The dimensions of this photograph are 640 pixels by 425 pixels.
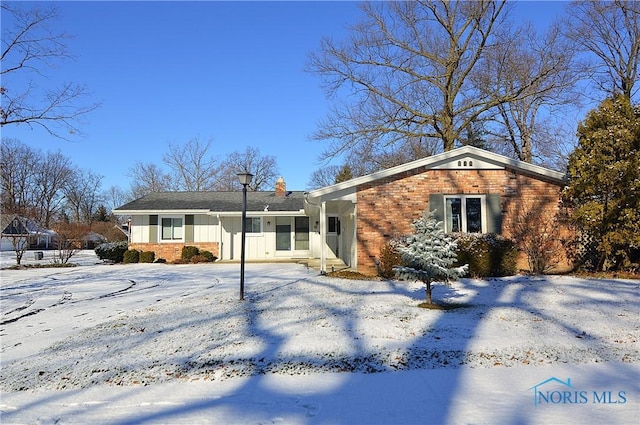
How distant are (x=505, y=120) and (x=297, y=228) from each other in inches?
617

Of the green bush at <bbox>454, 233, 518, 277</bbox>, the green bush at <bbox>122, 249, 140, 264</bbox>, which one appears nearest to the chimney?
the green bush at <bbox>122, 249, 140, 264</bbox>

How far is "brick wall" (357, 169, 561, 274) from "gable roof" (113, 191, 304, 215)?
7.87 metres

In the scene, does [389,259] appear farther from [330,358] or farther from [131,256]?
[131,256]

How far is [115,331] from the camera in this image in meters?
6.60

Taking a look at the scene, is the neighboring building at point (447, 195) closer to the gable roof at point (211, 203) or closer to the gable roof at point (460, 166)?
the gable roof at point (460, 166)

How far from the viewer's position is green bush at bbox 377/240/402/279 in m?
11.3

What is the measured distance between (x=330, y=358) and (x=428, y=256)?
304cm

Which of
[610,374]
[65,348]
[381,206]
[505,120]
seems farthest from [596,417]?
[505,120]

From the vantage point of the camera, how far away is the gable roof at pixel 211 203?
1975 cm

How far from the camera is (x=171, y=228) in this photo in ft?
66.6

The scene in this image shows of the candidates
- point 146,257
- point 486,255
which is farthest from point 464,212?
point 146,257

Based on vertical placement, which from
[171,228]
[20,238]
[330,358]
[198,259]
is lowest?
[330,358]

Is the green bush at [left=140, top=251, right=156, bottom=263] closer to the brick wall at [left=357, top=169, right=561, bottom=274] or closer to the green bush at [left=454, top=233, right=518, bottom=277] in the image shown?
the brick wall at [left=357, top=169, right=561, bottom=274]

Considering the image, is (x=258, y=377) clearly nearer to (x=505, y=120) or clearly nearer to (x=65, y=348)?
(x=65, y=348)
